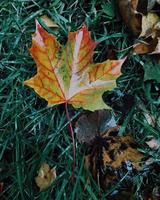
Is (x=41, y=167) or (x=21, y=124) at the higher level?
(x=21, y=124)

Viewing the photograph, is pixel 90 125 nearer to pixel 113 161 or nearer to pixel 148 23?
pixel 113 161

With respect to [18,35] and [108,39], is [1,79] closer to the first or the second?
[18,35]

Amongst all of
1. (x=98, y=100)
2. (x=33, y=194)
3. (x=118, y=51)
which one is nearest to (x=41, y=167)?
(x=33, y=194)

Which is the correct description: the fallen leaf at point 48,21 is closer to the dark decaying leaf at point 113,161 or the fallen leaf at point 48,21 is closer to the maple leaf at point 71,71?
the maple leaf at point 71,71

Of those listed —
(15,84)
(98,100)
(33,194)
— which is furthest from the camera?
(15,84)

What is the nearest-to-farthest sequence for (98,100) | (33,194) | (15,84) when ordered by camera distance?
1. (98,100)
2. (33,194)
3. (15,84)

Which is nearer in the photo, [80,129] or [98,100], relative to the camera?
[98,100]

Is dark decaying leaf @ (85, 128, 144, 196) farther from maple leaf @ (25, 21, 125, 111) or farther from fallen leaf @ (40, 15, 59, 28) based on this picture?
fallen leaf @ (40, 15, 59, 28)
